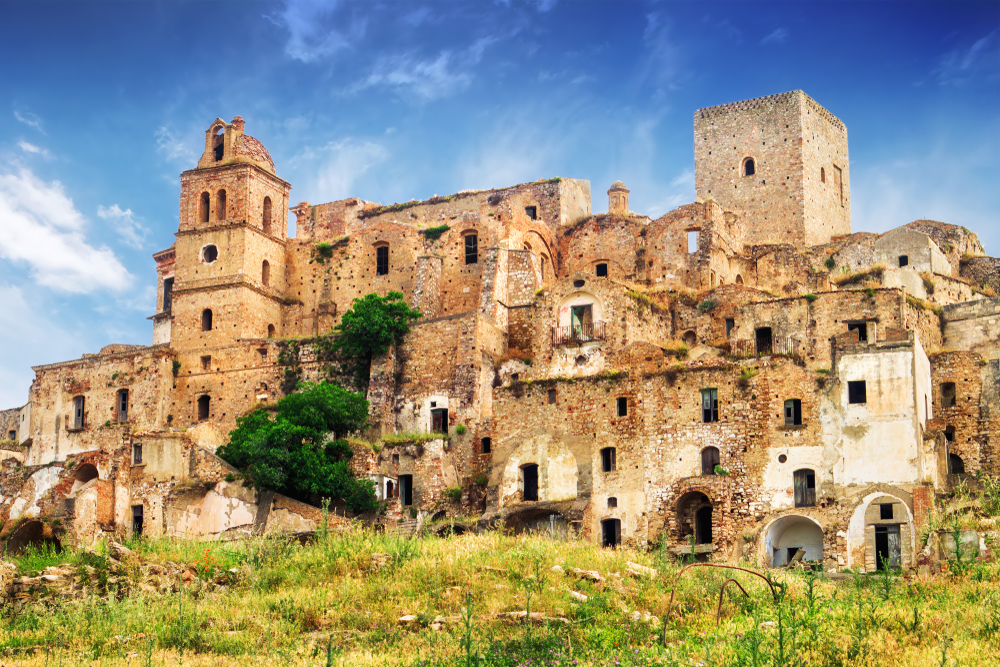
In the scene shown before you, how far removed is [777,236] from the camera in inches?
2245

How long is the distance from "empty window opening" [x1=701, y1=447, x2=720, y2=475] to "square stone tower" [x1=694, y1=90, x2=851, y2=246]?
19162mm

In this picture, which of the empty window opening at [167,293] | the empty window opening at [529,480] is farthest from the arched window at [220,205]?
the empty window opening at [529,480]

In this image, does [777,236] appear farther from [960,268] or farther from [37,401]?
[37,401]

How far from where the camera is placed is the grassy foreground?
2052 cm

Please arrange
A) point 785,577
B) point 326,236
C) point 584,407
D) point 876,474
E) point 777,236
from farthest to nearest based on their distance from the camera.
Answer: point 326,236 < point 777,236 < point 584,407 < point 876,474 < point 785,577

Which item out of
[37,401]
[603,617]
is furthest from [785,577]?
[37,401]

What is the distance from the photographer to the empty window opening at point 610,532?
39562 mm

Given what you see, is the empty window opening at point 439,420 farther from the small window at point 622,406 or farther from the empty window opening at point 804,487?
the empty window opening at point 804,487

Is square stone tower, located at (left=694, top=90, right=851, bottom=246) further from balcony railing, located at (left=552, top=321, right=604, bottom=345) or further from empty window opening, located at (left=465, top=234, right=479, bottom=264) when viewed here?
balcony railing, located at (left=552, top=321, right=604, bottom=345)

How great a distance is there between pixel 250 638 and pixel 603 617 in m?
6.49

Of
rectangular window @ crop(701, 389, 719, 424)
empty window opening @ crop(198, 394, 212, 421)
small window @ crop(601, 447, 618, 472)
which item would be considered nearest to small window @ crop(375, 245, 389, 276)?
empty window opening @ crop(198, 394, 212, 421)

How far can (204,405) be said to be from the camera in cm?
5078

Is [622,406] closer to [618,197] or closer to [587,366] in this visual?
[587,366]

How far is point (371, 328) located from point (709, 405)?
14.1m
